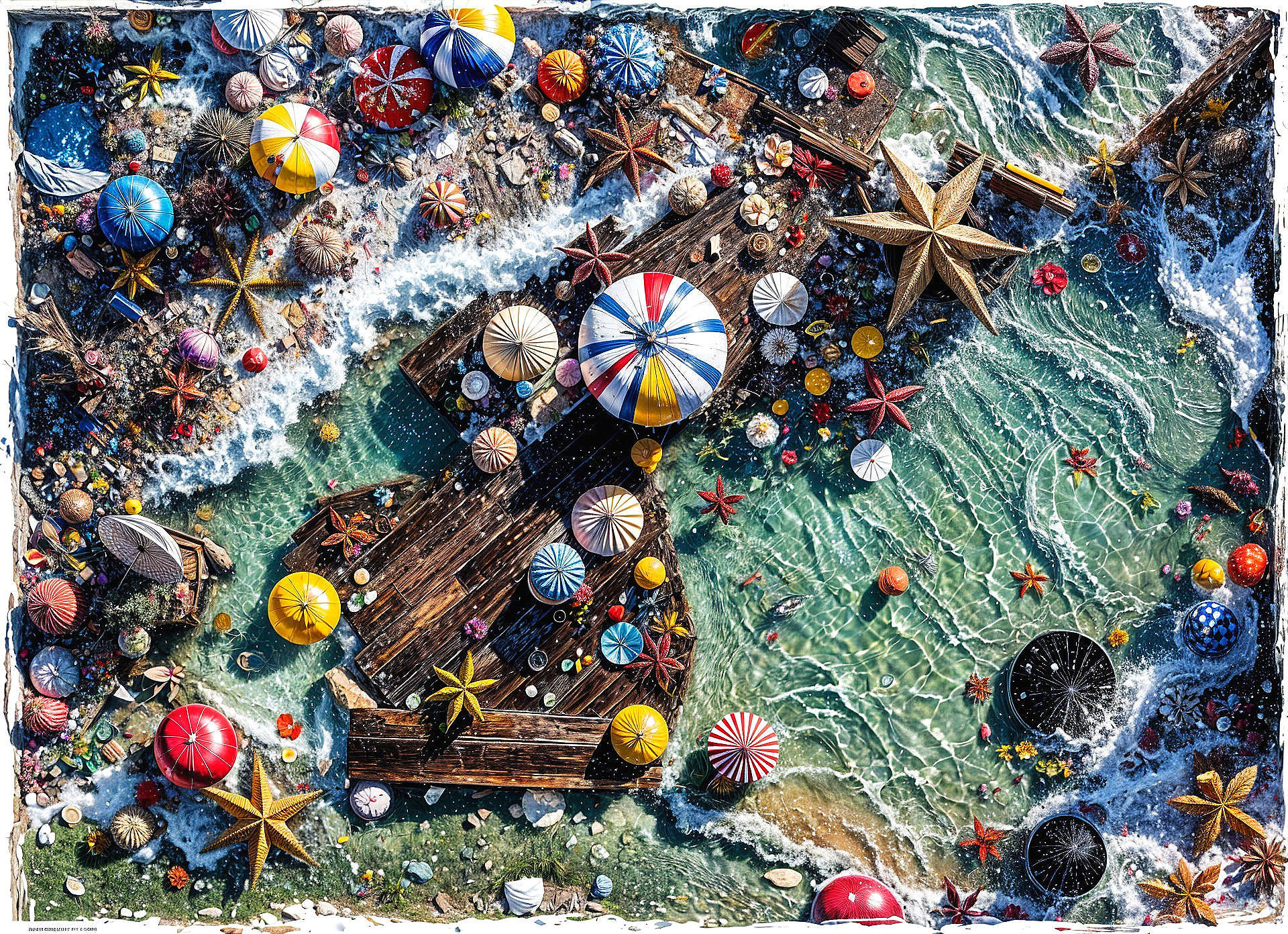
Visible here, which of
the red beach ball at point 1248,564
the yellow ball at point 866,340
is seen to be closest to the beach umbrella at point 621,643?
the yellow ball at point 866,340

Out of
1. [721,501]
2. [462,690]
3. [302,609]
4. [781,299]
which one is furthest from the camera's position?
[721,501]


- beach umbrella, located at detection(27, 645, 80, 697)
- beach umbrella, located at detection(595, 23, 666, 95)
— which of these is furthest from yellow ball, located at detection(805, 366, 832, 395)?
beach umbrella, located at detection(27, 645, 80, 697)

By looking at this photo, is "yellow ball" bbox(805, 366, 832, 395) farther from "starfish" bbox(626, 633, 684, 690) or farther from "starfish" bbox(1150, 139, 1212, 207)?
"starfish" bbox(1150, 139, 1212, 207)

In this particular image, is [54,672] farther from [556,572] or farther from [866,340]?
[866,340]

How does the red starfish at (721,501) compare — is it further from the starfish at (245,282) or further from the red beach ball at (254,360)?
the starfish at (245,282)

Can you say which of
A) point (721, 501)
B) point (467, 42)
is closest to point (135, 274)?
point (467, 42)

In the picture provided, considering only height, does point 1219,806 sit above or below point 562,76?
below
